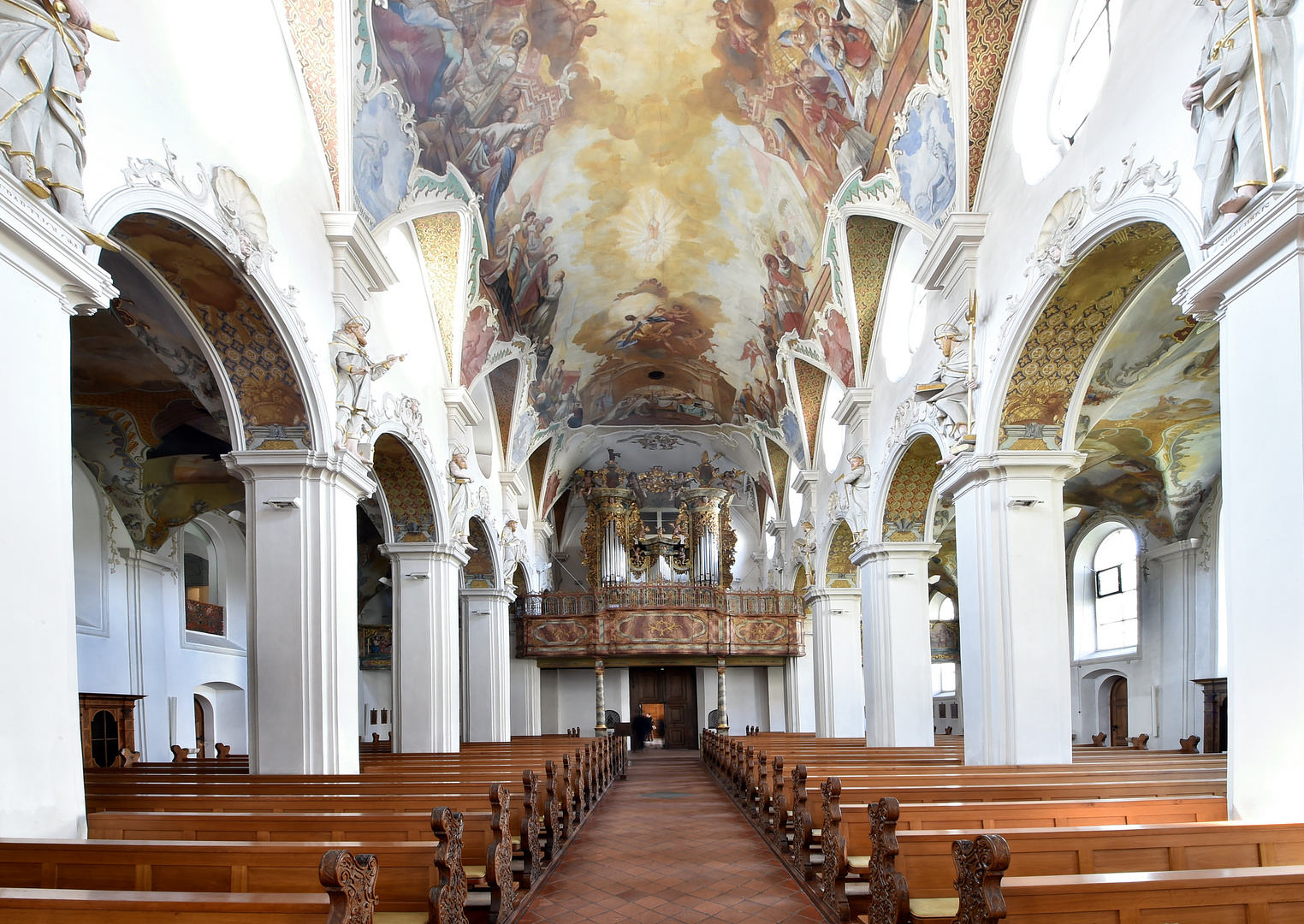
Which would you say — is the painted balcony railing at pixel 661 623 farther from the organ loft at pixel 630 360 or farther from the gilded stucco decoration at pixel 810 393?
the gilded stucco decoration at pixel 810 393

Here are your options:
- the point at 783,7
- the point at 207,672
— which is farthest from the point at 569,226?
the point at 207,672

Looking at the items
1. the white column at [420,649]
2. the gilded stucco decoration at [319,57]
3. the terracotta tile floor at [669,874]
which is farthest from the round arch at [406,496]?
the terracotta tile floor at [669,874]

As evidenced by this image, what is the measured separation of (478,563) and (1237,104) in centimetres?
1598

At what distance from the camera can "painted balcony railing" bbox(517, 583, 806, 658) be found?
26.0m

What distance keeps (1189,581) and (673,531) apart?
13.9 meters

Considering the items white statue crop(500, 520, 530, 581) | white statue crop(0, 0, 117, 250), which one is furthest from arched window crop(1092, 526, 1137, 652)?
white statue crop(0, 0, 117, 250)

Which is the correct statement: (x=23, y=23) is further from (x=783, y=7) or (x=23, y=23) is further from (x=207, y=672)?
(x=207, y=672)

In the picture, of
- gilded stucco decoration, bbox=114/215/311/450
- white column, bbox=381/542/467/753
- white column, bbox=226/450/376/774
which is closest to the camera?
gilded stucco decoration, bbox=114/215/311/450

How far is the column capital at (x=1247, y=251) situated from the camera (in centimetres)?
511

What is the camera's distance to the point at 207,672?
728 inches

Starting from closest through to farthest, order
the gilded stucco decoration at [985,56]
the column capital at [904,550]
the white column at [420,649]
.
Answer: the gilded stucco decoration at [985,56] → the white column at [420,649] → the column capital at [904,550]

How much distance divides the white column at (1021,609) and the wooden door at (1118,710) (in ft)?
41.8

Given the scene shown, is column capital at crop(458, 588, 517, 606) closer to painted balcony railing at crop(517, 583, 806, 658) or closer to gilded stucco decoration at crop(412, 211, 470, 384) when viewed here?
painted balcony railing at crop(517, 583, 806, 658)

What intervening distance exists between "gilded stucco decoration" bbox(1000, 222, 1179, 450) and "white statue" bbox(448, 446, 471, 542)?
25.9ft
